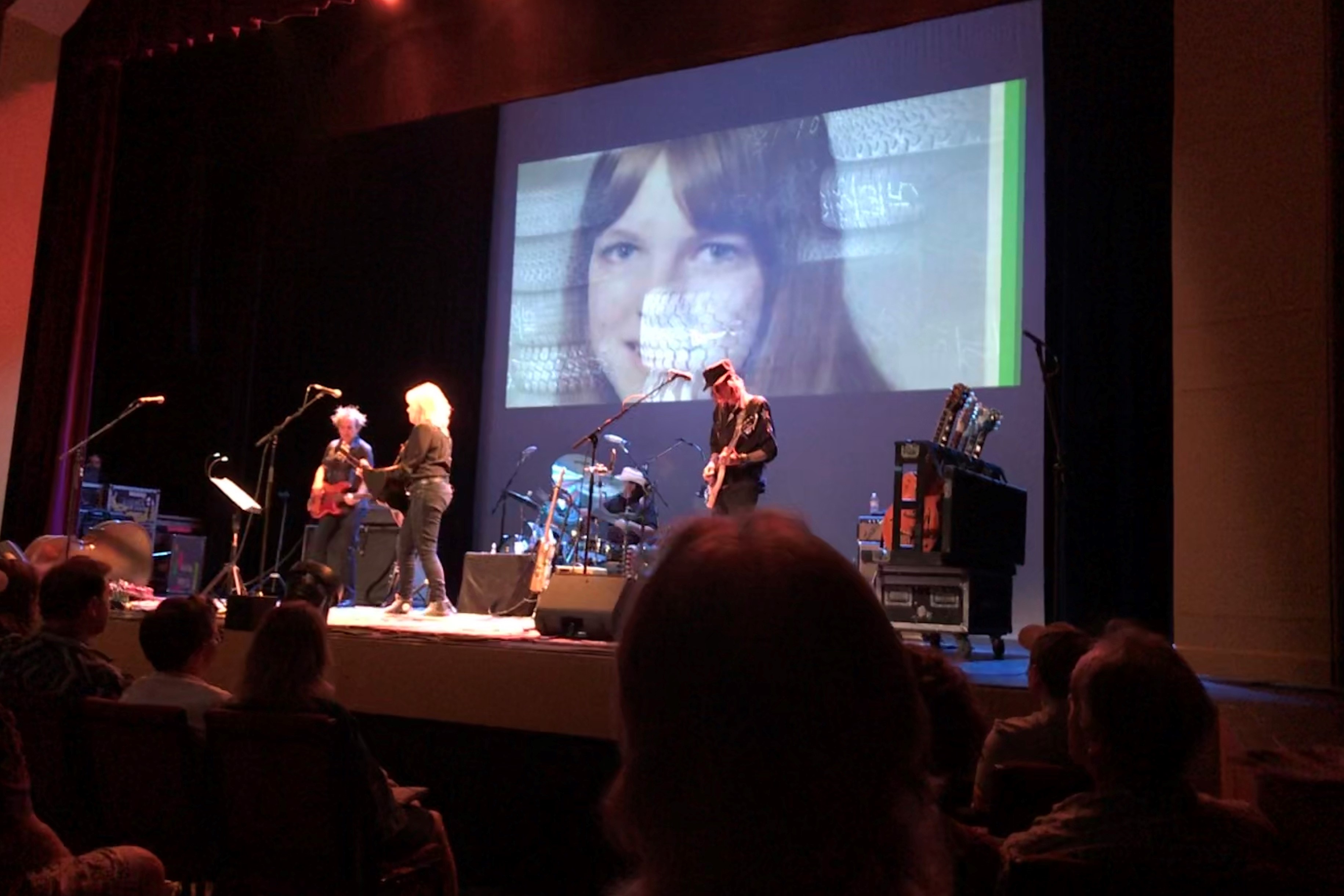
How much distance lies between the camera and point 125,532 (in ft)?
24.9

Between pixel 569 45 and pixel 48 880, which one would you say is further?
pixel 569 45

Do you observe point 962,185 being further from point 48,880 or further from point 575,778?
point 48,880

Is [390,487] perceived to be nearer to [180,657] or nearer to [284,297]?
[180,657]

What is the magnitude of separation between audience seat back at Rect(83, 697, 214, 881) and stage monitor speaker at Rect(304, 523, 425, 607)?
18.2 feet

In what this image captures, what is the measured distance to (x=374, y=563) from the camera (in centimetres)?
870

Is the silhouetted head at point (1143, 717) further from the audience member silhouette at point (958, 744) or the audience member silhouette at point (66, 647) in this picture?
the audience member silhouette at point (66, 647)

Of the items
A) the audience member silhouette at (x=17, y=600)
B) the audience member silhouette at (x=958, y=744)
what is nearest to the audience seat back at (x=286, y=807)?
the audience member silhouette at (x=17, y=600)

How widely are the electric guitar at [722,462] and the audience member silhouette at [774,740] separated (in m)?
5.27

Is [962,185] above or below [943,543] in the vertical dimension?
above

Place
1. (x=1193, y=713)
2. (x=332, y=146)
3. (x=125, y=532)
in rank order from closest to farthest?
(x=1193, y=713) → (x=125, y=532) → (x=332, y=146)

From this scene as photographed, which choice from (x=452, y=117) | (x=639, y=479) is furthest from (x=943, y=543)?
(x=452, y=117)

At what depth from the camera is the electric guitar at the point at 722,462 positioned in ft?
20.2

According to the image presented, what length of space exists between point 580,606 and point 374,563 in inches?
152

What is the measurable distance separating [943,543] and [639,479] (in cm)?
329
